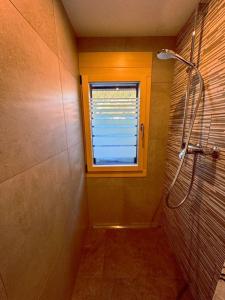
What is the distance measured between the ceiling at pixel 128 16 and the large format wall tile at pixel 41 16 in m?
0.35

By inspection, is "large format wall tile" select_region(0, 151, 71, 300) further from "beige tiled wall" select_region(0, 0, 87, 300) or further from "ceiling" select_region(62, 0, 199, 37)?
"ceiling" select_region(62, 0, 199, 37)

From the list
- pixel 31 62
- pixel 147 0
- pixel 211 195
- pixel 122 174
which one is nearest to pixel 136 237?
pixel 122 174

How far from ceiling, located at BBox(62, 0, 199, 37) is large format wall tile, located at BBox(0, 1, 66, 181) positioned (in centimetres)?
61

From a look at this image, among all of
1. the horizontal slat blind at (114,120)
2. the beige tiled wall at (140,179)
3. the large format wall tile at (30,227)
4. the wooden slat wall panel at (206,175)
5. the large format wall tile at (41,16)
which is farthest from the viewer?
the horizontal slat blind at (114,120)

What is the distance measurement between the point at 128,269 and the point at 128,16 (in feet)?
7.08

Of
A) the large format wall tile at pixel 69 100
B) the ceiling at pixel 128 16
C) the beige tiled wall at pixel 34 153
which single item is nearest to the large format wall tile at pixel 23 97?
the beige tiled wall at pixel 34 153

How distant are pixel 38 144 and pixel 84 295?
1.27 m

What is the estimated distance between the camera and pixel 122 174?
1782mm

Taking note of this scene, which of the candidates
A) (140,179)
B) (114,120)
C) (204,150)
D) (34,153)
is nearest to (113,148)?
(114,120)

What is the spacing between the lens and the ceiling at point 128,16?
110 cm

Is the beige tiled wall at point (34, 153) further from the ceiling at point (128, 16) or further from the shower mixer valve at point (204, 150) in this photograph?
the shower mixer valve at point (204, 150)

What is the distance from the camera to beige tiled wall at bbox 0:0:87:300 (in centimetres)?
49

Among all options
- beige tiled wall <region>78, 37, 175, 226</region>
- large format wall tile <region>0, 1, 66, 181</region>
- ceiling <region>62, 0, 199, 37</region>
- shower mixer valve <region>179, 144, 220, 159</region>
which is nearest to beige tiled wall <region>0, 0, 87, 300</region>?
large format wall tile <region>0, 1, 66, 181</region>

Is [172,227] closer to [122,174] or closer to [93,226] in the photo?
[122,174]
